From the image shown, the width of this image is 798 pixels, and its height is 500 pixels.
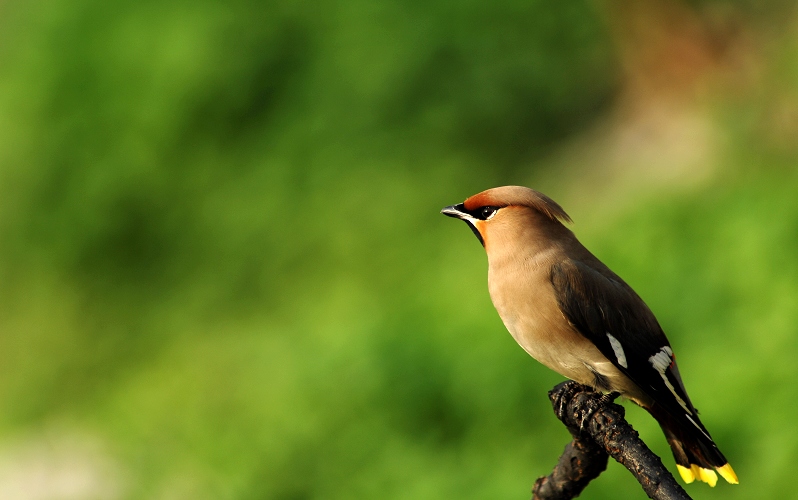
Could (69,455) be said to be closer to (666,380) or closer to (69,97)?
(69,97)

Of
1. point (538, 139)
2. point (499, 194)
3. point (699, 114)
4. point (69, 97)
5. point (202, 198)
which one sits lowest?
point (499, 194)

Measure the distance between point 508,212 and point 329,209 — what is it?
481cm

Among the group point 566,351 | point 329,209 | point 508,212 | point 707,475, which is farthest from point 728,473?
point 329,209

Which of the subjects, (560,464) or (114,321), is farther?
(114,321)

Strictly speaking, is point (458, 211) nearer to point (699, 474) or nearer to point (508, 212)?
point (508, 212)

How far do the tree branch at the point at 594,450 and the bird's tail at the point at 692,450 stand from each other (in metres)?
0.21

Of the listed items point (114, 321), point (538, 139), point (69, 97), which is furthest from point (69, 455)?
point (538, 139)

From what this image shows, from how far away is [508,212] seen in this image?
8.04 feet

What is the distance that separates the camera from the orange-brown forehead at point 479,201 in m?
2.41

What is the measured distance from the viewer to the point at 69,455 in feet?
20.1

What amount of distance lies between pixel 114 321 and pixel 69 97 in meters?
1.83

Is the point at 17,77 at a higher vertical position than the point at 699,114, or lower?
higher

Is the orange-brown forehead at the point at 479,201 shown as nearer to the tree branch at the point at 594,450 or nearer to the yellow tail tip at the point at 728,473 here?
the tree branch at the point at 594,450

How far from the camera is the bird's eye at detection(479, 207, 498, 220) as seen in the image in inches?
96.8
